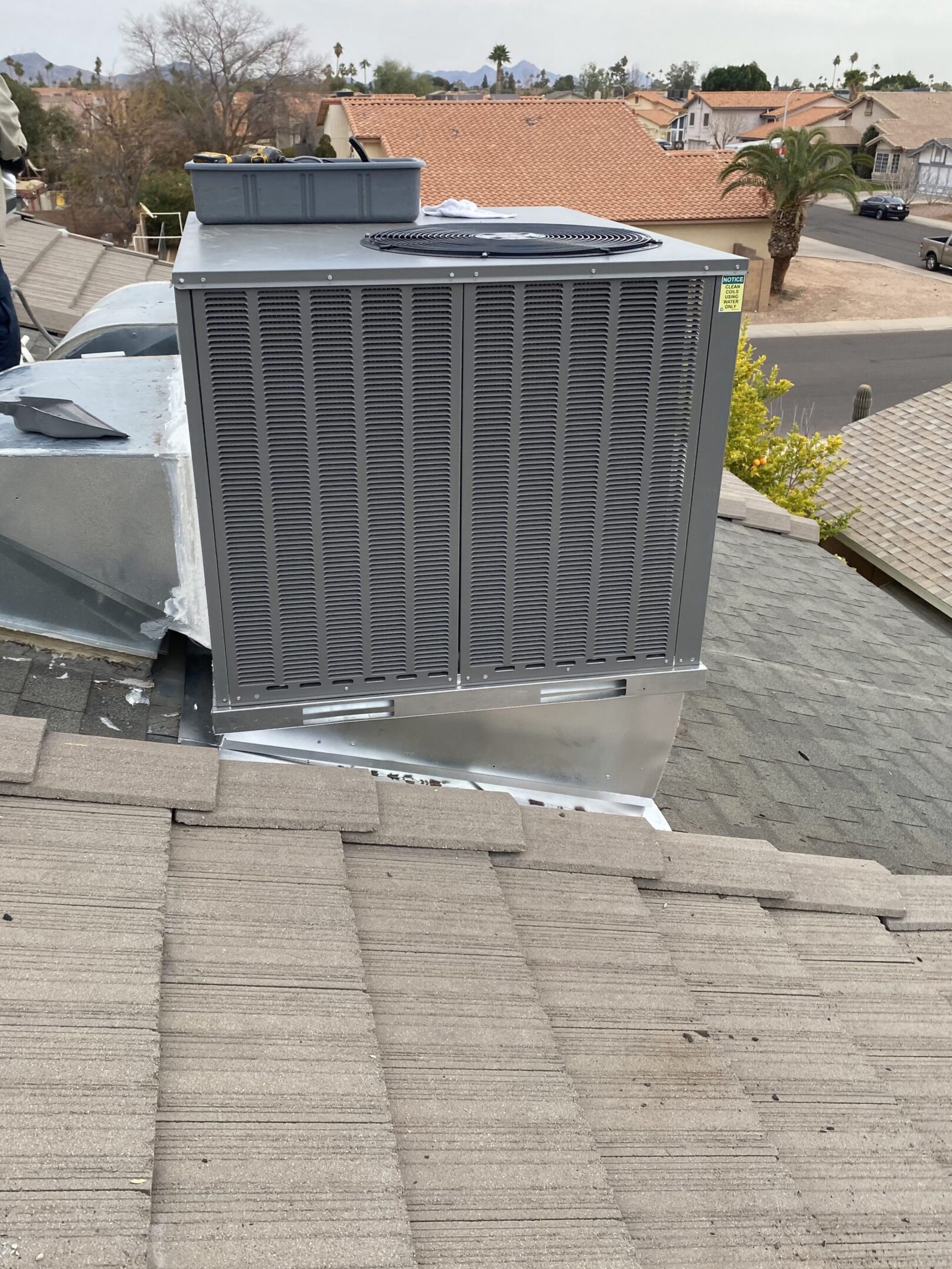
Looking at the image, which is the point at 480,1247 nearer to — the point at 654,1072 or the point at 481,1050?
the point at 481,1050

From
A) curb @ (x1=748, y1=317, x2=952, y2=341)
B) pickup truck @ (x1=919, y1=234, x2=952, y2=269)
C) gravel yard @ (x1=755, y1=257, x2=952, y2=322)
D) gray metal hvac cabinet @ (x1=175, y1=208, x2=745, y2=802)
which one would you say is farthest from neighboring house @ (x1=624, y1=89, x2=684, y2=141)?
gray metal hvac cabinet @ (x1=175, y1=208, x2=745, y2=802)

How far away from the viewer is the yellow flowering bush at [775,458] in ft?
49.4

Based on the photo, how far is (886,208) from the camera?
6044 cm

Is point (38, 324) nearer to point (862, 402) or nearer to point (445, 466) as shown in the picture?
point (445, 466)

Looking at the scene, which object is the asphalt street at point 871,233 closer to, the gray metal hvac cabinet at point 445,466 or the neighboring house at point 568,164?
the neighboring house at point 568,164

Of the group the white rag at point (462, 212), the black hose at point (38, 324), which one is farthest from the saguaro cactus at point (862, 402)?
Answer: the white rag at point (462, 212)

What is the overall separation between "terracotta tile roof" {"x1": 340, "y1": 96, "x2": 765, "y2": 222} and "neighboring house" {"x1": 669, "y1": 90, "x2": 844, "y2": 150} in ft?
190

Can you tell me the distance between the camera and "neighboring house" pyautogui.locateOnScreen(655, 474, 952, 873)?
16.6ft

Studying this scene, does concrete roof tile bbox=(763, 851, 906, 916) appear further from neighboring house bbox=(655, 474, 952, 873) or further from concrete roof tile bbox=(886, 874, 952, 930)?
neighboring house bbox=(655, 474, 952, 873)

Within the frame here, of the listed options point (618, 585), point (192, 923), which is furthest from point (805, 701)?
point (192, 923)

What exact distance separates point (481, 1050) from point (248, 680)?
1.32 m

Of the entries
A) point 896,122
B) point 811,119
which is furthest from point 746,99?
point 896,122

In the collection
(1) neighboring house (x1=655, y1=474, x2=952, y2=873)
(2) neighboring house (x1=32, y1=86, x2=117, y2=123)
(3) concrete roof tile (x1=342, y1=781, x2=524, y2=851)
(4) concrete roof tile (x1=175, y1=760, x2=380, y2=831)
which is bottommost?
(1) neighboring house (x1=655, y1=474, x2=952, y2=873)

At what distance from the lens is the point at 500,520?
121 inches
